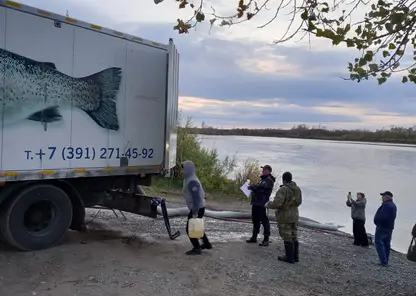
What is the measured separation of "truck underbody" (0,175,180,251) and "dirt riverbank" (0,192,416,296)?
0.80 ft

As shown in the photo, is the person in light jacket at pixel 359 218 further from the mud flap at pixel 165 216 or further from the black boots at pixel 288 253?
the mud flap at pixel 165 216

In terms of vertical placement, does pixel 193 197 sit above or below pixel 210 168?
above

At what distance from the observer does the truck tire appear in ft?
22.7

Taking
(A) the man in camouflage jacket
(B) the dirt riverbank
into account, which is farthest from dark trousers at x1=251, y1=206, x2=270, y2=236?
(A) the man in camouflage jacket

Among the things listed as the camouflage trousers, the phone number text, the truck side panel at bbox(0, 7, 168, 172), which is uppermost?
the truck side panel at bbox(0, 7, 168, 172)

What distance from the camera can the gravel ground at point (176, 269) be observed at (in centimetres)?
609

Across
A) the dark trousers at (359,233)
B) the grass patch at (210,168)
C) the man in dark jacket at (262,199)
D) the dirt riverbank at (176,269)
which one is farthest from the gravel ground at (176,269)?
the grass patch at (210,168)

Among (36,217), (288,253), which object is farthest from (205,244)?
(36,217)

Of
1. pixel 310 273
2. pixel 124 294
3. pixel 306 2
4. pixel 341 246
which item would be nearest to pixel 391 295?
pixel 310 273

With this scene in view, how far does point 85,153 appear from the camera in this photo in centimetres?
747

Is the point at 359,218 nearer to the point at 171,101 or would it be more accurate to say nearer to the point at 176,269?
the point at 171,101

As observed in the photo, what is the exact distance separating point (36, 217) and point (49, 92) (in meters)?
1.86

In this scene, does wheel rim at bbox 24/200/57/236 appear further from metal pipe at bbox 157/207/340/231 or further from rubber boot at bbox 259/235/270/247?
metal pipe at bbox 157/207/340/231

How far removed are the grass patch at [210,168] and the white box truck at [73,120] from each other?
10.8 m
